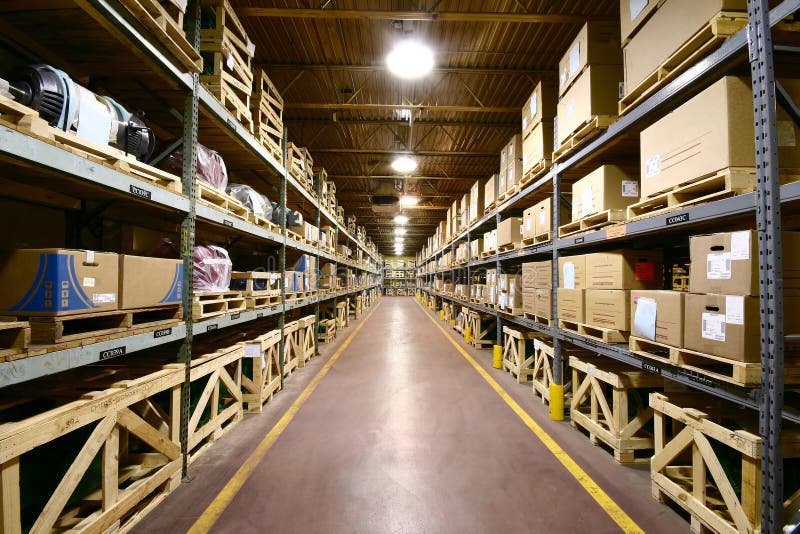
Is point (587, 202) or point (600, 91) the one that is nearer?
point (600, 91)

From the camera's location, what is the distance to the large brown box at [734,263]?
79.7 inches

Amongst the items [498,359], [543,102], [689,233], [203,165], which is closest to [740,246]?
[689,233]

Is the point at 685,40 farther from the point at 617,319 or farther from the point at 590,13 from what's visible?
the point at 590,13

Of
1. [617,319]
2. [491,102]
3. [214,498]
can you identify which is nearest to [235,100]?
[214,498]

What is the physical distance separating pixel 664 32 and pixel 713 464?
326cm

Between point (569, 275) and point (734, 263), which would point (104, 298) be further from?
point (569, 275)

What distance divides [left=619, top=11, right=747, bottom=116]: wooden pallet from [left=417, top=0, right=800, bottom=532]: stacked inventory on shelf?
0.04 feet

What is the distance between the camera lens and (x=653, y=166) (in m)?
2.83

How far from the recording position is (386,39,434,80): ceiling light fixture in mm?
5613

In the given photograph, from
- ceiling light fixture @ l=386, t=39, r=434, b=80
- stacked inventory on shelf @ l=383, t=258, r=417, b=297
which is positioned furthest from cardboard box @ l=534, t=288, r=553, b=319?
stacked inventory on shelf @ l=383, t=258, r=417, b=297

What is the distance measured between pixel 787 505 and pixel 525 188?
4.75 meters

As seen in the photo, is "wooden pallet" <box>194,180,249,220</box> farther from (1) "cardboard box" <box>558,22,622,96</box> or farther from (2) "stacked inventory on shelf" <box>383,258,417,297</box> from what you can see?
(2) "stacked inventory on shelf" <box>383,258,417,297</box>

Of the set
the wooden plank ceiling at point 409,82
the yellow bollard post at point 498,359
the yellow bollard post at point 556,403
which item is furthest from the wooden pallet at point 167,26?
the yellow bollard post at point 498,359

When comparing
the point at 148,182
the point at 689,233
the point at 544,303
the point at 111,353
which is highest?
the point at 148,182
